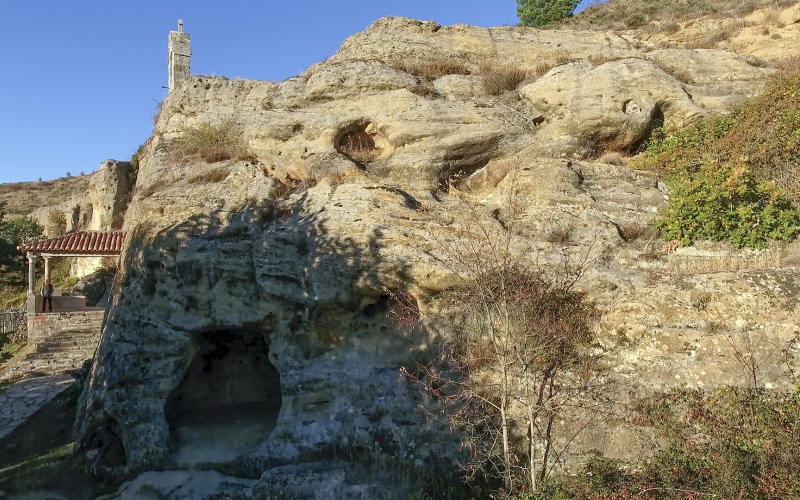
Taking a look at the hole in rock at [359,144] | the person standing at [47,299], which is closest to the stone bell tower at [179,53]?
the person standing at [47,299]

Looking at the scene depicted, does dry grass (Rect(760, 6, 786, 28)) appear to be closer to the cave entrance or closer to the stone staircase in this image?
the cave entrance

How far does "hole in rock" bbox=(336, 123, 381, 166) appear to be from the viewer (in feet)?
34.0

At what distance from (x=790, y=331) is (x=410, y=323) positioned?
4.86 metres

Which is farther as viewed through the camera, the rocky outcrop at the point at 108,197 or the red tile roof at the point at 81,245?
the rocky outcrop at the point at 108,197

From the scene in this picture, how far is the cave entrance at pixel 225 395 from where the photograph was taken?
8898mm

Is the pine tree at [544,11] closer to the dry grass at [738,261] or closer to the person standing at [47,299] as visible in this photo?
the dry grass at [738,261]

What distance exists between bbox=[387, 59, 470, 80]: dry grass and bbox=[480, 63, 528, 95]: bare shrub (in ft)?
2.17

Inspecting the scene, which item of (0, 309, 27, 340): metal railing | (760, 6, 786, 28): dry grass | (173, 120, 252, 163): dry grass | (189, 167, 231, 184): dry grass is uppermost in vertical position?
(760, 6, 786, 28): dry grass

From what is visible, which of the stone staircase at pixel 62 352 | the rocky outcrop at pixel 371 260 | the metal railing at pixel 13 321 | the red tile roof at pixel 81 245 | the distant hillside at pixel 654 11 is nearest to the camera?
the rocky outcrop at pixel 371 260

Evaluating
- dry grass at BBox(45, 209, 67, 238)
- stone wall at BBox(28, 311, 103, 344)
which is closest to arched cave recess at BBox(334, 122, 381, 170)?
stone wall at BBox(28, 311, 103, 344)

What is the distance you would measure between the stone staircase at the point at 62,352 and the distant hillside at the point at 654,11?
2000 cm

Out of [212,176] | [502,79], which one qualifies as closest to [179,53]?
[212,176]

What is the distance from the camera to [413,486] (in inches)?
273

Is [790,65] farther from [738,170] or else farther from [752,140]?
[738,170]
